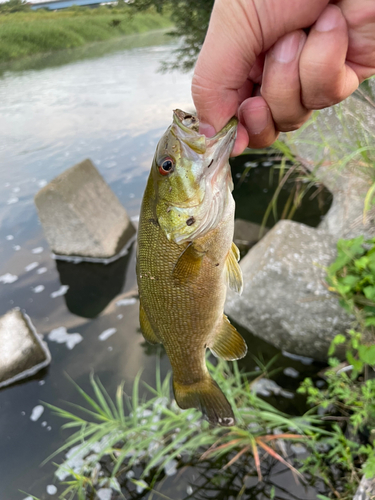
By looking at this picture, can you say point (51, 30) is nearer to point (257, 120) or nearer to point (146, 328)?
point (257, 120)

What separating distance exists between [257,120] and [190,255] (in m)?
0.59

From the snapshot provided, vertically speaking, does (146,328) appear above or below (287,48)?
below

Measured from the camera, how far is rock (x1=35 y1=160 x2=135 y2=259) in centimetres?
475

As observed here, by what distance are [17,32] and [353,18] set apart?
23.5m

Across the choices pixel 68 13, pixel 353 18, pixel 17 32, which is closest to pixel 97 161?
pixel 353 18

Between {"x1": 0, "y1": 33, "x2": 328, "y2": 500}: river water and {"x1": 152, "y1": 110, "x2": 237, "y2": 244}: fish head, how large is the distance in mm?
2230

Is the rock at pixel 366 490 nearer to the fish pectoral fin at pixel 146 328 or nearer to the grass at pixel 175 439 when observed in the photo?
the grass at pixel 175 439

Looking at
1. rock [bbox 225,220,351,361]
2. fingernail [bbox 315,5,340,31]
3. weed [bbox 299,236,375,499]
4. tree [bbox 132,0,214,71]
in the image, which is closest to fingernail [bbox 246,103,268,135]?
fingernail [bbox 315,5,340,31]

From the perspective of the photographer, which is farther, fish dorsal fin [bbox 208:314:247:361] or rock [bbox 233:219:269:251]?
rock [bbox 233:219:269:251]

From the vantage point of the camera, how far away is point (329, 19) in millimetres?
919

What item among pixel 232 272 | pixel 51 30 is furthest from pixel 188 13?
pixel 51 30

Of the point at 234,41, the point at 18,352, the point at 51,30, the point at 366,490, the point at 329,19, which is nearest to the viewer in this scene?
the point at 329,19

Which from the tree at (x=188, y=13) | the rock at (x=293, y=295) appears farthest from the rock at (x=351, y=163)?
the tree at (x=188, y=13)

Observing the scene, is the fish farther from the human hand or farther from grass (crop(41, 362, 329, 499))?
grass (crop(41, 362, 329, 499))
